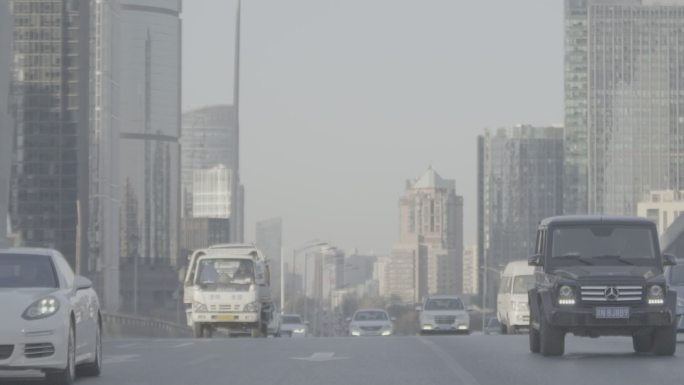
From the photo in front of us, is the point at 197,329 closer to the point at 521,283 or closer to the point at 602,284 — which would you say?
the point at 521,283

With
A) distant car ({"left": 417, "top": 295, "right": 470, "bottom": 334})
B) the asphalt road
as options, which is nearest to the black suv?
the asphalt road

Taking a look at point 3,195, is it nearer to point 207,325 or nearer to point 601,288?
point 207,325

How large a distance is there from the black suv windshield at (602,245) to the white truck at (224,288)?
73.1ft

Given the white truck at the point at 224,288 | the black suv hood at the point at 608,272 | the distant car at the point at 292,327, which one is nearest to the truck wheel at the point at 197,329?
the white truck at the point at 224,288

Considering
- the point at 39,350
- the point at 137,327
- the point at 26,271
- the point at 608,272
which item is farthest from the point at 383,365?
the point at 137,327

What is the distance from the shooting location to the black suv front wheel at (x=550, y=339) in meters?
24.7

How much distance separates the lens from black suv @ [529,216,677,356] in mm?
24047

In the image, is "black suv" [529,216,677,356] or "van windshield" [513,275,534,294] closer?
"black suv" [529,216,677,356]

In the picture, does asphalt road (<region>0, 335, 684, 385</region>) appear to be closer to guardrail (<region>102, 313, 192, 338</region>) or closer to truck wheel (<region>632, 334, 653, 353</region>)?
truck wheel (<region>632, 334, 653, 353</region>)

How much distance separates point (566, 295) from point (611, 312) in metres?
0.65

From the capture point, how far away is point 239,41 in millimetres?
86375

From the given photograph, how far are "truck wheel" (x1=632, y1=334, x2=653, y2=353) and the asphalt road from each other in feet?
1.44

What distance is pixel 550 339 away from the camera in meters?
24.8

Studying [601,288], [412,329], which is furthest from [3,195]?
[412,329]
